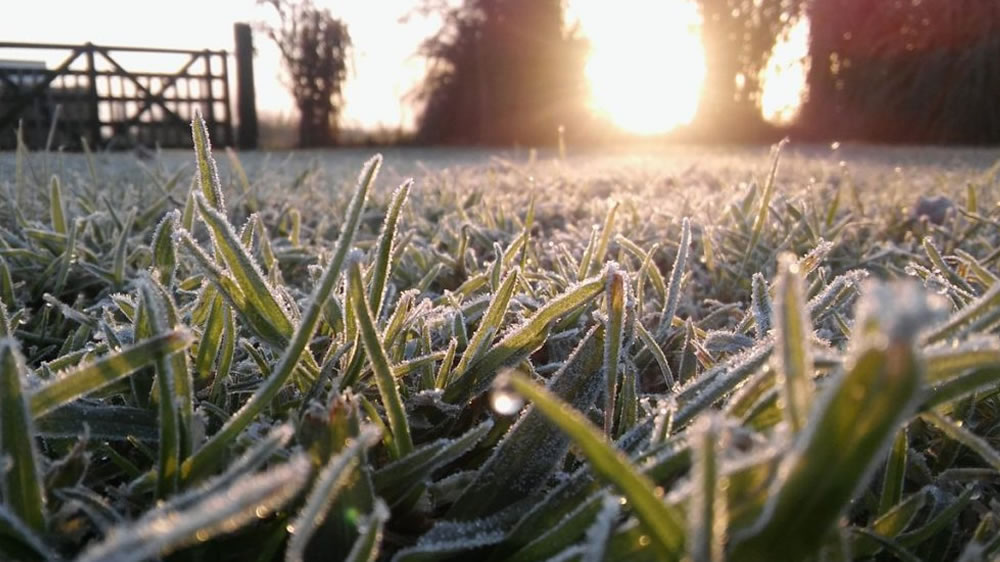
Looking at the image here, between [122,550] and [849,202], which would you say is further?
[849,202]

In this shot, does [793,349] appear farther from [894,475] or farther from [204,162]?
[204,162]

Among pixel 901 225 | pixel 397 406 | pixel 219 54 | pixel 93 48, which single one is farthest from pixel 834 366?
pixel 219 54

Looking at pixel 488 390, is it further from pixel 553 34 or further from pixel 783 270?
pixel 553 34

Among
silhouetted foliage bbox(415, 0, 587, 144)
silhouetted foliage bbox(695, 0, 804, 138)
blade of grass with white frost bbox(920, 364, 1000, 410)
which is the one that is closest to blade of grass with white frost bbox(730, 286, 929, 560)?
blade of grass with white frost bbox(920, 364, 1000, 410)

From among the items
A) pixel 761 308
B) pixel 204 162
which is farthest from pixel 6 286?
pixel 761 308

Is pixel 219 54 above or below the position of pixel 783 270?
above

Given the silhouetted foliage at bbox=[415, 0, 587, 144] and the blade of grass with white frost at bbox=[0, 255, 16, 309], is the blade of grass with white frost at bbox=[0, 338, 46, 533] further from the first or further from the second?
→ the silhouetted foliage at bbox=[415, 0, 587, 144]

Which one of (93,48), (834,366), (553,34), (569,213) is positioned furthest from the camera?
(553,34)

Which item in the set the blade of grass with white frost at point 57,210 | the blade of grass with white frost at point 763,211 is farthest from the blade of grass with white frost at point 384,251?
the blade of grass with white frost at point 57,210
